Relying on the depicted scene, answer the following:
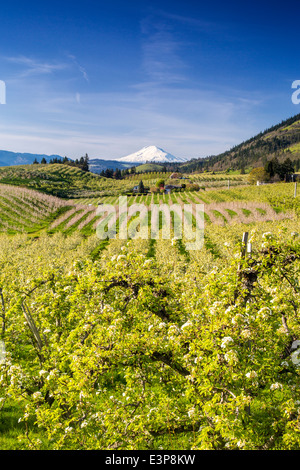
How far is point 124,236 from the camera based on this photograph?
7169 centimetres

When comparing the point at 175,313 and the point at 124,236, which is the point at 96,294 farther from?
the point at 124,236

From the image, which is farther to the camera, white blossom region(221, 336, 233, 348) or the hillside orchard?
the hillside orchard

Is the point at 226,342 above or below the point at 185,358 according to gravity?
above

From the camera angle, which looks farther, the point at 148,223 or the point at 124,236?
the point at 148,223

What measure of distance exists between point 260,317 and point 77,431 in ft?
21.1

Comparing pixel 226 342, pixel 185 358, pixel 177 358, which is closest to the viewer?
pixel 226 342

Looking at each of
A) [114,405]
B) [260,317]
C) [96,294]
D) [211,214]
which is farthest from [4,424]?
[211,214]

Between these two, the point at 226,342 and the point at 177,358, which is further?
the point at 177,358

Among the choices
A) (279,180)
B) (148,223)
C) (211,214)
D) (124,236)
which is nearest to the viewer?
(124,236)

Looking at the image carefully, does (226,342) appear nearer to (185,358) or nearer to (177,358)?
(185,358)

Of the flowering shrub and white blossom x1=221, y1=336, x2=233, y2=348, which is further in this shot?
the flowering shrub

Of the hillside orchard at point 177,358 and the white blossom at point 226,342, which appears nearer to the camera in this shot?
the white blossom at point 226,342

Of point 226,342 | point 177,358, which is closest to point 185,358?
point 177,358

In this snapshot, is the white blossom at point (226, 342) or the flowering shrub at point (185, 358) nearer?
the white blossom at point (226, 342)
